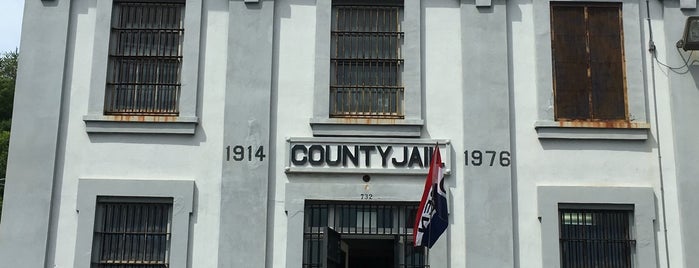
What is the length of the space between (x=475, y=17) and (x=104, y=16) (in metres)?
6.29

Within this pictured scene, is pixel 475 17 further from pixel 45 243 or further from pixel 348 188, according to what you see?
pixel 45 243

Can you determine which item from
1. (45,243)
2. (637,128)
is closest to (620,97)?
(637,128)

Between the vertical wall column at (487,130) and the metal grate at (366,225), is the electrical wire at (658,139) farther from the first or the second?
the metal grate at (366,225)

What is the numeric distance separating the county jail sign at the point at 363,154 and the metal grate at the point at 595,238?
226cm

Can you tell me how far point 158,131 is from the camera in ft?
44.0

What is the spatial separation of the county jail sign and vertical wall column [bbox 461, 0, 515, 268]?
0.61m

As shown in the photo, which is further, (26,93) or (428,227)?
(26,93)

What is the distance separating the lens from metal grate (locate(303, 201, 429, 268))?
1322 centimetres

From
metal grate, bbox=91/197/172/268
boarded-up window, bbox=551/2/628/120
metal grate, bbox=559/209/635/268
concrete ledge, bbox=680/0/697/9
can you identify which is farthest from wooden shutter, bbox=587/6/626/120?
metal grate, bbox=91/197/172/268

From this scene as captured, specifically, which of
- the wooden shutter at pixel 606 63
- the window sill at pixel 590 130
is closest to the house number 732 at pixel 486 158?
the window sill at pixel 590 130

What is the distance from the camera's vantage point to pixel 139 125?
44.2 feet

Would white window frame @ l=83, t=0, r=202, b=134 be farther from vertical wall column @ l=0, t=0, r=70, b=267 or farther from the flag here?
the flag

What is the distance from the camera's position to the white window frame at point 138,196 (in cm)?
1297

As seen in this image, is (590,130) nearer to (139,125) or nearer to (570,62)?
(570,62)
